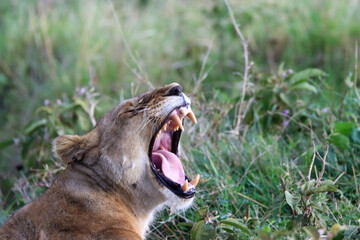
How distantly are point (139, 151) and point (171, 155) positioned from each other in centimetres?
28

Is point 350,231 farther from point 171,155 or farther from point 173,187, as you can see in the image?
point 171,155

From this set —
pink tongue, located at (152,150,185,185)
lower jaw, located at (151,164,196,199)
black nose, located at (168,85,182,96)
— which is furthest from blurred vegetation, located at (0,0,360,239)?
black nose, located at (168,85,182,96)

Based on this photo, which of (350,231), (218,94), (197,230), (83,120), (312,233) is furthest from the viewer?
(218,94)

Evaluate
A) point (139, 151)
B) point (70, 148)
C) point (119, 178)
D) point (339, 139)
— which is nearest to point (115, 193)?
point (119, 178)

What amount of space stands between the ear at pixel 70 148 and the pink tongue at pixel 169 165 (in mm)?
423

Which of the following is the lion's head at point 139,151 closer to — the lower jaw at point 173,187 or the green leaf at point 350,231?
the lower jaw at point 173,187

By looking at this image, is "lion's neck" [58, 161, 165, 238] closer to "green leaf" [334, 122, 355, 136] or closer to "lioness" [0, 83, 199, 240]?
"lioness" [0, 83, 199, 240]

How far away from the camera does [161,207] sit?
335cm

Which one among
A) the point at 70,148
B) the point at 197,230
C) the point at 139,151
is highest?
the point at 70,148

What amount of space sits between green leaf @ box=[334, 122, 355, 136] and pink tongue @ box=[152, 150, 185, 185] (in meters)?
1.28

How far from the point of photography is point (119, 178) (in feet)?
10.3

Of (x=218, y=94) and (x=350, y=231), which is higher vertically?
(x=350, y=231)

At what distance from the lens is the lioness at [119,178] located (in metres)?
3.00

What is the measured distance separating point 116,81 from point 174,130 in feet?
13.5
